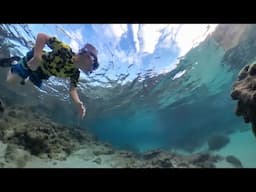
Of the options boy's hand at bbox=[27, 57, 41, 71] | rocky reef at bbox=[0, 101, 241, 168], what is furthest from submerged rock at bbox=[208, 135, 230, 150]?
boy's hand at bbox=[27, 57, 41, 71]

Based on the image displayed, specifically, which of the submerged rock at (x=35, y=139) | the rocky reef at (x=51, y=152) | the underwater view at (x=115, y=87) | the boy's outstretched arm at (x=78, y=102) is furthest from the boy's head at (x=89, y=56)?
the submerged rock at (x=35, y=139)

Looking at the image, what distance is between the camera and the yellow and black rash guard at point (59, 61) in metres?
4.79

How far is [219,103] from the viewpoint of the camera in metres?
22.6

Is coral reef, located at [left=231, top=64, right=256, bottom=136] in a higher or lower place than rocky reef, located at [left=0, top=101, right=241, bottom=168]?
lower

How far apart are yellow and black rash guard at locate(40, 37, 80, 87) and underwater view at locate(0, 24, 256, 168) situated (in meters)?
0.02

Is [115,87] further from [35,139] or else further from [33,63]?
[33,63]

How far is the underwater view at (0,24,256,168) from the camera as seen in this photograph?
5.29 metres

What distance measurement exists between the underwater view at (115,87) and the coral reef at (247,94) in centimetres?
2

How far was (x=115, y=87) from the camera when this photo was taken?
1772 cm

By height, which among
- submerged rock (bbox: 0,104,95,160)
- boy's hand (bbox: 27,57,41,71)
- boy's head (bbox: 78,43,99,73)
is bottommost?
boy's head (bbox: 78,43,99,73)

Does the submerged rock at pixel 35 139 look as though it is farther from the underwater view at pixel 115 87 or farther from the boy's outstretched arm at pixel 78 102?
the boy's outstretched arm at pixel 78 102

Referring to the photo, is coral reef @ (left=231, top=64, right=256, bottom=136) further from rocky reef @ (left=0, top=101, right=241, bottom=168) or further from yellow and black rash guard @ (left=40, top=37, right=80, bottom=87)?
rocky reef @ (left=0, top=101, right=241, bottom=168)
